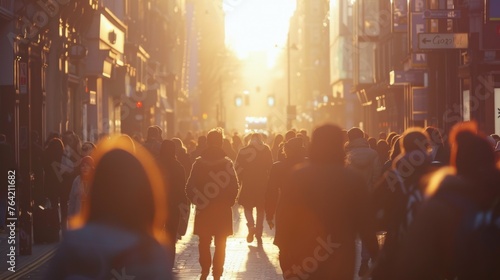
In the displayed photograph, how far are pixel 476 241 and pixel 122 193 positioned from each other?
2.05 metres

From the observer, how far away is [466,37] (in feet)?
117

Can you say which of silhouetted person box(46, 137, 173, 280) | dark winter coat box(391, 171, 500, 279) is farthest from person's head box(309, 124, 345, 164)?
silhouetted person box(46, 137, 173, 280)

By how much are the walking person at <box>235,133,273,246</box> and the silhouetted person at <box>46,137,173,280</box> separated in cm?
1446

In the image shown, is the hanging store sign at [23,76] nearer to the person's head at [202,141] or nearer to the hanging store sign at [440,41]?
the person's head at [202,141]

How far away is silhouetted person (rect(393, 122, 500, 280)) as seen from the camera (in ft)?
21.3

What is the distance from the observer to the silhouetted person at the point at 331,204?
8.34 metres

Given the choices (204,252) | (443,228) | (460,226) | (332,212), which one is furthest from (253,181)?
(460,226)

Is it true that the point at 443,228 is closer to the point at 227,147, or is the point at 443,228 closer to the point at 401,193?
the point at 401,193

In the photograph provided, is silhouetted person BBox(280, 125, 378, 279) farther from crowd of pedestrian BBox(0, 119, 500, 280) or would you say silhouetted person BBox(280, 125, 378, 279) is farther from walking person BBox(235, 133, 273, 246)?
walking person BBox(235, 133, 273, 246)

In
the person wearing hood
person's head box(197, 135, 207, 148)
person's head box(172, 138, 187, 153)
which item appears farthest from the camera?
person's head box(197, 135, 207, 148)

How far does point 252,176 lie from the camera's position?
817 inches

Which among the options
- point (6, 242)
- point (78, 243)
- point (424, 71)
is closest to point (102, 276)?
point (78, 243)

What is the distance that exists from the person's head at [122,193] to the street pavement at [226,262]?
9.18 m

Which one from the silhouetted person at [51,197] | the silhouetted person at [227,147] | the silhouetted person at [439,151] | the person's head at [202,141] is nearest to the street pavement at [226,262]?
the silhouetted person at [51,197]
